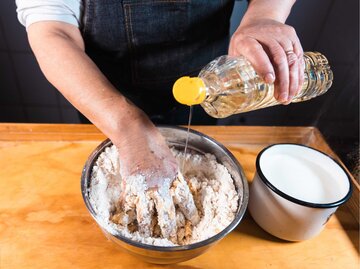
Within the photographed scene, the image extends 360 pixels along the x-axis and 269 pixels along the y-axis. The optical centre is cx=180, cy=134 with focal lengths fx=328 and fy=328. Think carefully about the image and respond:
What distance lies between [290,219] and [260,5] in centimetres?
41

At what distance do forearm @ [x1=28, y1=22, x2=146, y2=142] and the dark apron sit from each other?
0.09 meters

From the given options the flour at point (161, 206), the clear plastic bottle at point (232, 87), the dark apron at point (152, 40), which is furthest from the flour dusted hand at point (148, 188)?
the dark apron at point (152, 40)

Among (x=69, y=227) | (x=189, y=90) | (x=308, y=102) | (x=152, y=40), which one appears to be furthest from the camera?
(x=308, y=102)

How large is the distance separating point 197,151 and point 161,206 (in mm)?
159

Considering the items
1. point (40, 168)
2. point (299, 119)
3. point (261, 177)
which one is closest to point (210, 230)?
point (261, 177)

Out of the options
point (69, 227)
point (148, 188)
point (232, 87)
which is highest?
point (232, 87)

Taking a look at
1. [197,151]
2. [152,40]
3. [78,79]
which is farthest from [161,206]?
[152,40]

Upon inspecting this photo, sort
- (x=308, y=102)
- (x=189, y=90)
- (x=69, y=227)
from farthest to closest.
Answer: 1. (x=308, y=102)
2. (x=69, y=227)
3. (x=189, y=90)

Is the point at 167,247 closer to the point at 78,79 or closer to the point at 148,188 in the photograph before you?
the point at 148,188

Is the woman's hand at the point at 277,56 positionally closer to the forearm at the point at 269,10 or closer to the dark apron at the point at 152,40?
the forearm at the point at 269,10

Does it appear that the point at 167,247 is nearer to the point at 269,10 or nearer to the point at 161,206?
the point at 161,206

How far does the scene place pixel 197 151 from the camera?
605mm

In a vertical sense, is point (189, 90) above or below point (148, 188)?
above

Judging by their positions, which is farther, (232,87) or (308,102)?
(308,102)
